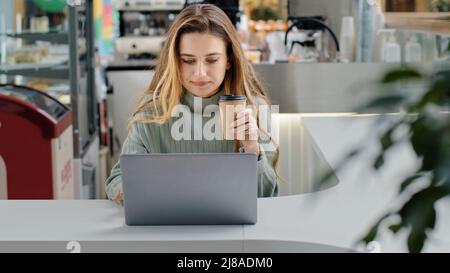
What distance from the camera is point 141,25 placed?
10711mm

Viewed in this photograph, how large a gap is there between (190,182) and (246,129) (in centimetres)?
58

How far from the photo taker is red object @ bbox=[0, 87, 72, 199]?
431 cm

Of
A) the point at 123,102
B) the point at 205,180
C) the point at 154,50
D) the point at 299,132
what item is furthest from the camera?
the point at 154,50

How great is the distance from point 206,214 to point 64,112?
9.30 ft

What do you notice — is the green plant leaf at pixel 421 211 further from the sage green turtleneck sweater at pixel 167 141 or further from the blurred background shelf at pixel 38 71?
the blurred background shelf at pixel 38 71

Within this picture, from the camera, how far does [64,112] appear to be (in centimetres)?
481

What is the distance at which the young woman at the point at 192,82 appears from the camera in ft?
9.66

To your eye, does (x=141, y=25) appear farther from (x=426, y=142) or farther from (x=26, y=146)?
(x=426, y=142)

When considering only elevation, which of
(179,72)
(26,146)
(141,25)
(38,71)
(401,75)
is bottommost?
(26,146)

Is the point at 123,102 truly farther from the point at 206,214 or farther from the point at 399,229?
the point at 399,229

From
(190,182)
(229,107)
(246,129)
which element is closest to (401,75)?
(190,182)

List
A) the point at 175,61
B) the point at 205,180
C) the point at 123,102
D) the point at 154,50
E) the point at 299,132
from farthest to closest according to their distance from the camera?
the point at 154,50 → the point at 123,102 → the point at 299,132 → the point at 175,61 → the point at 205,180

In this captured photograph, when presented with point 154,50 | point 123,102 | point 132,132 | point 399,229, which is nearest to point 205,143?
point 132,132

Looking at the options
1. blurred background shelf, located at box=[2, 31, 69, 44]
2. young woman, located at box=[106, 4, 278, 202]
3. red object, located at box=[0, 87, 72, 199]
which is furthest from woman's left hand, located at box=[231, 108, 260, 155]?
blurred background shelf, located at box=[2, 31, 69, 44]
